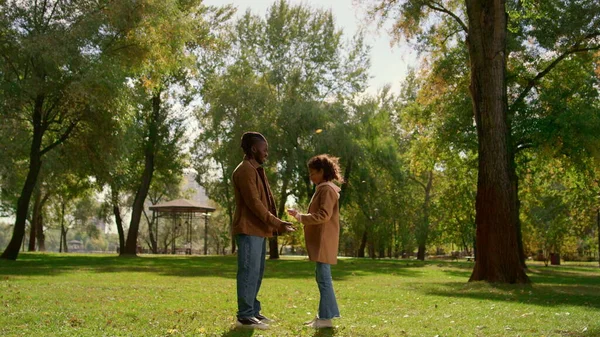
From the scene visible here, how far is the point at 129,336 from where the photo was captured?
6.50 metres

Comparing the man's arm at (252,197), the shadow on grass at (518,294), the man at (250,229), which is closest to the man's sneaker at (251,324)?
the man at (250,229)

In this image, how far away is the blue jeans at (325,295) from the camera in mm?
7277

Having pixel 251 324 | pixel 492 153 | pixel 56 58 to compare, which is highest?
pixel 56 58

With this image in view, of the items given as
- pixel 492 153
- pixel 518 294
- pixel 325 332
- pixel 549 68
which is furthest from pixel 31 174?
pixel 325 332

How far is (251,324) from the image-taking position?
7.08 m

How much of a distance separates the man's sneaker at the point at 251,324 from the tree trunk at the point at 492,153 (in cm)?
1002

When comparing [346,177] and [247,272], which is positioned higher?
[346,177]

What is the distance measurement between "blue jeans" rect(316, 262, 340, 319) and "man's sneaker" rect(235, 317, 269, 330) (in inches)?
26.8

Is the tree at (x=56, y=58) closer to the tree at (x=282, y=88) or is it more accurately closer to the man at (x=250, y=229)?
the tree at (x=282, y=88)

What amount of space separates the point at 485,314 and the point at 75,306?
5.86 metres

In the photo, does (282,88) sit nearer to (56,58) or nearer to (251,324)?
(56,58)

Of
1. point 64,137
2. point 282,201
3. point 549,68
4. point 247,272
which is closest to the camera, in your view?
point 247,272

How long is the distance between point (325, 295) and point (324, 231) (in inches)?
29.0

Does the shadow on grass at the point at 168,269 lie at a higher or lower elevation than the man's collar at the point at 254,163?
lower
